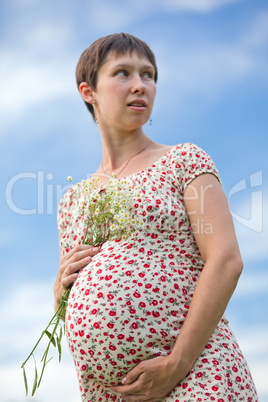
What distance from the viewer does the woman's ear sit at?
3.26m

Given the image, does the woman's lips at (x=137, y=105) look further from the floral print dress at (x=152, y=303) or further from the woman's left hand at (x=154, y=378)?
the woman's left hand at (x=154, y=378)

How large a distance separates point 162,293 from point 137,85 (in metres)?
1.16

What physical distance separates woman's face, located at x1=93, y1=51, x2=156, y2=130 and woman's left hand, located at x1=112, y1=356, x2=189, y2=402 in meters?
1.35

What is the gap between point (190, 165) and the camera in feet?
8.65

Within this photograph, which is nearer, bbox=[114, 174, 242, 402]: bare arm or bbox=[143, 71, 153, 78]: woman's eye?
bbox=[114, 174, 242, 402]: bare arm

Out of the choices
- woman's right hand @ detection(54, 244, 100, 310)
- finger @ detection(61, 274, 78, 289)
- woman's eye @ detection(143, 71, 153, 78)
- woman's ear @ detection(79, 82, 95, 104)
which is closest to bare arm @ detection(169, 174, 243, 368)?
woman's right hand @ detection(54, 244, 100, 310)

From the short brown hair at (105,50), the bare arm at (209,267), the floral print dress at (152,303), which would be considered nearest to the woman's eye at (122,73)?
the short brown hair at (105,50)

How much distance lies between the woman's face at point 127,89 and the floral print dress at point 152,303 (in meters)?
0.37

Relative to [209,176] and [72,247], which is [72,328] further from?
[209,176]

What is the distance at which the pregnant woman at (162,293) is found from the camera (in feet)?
7.59

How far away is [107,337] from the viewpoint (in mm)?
2367

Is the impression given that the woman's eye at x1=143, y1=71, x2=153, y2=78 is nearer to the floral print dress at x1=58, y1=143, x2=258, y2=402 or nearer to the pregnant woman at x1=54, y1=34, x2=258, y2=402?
the pregnant woman at x1=54, y1=34, x2=258, y2=402

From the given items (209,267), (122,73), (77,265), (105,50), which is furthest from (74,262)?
(105,50)

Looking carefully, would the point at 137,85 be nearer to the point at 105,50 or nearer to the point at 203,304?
the point at 105,50
